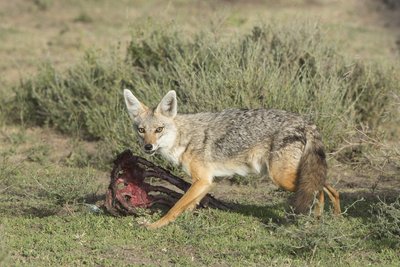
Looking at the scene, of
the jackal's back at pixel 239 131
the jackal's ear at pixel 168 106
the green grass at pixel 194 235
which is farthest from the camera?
the jackal's ear at pixel 168 106

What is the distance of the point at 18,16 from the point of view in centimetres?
1825

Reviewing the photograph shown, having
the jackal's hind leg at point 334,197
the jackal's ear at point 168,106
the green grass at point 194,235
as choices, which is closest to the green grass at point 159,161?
the green grass at point 194,235

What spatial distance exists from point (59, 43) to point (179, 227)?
9.40m

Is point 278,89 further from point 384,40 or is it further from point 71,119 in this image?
point 384,40

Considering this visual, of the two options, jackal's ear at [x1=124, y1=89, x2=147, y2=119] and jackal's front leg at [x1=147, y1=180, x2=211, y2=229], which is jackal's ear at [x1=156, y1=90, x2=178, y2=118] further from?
jackal's front leg at [x1=147, y1=180, x2=211, y2=229]

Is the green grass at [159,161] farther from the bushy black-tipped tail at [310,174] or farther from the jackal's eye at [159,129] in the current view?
the jackal's eye at [159,129]

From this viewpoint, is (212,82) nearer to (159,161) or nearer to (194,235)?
(159,161)

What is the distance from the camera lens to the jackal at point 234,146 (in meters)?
6.80

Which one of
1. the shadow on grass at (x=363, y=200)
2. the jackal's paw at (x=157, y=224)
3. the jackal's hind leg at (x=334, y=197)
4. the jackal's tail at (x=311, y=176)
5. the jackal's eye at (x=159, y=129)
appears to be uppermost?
the jackal's eye at (x=159, y=129)

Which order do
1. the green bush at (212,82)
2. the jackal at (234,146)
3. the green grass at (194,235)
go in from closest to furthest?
the green grass at (194,235) → the jackal at (234,146) → the green bush at (212,82)

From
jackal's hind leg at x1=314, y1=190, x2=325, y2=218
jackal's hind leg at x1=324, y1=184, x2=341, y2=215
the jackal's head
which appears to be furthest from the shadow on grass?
the jackal's head

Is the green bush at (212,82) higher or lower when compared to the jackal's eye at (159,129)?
lower

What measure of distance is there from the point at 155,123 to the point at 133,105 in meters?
0.39

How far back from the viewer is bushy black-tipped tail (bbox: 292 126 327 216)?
6.51m
